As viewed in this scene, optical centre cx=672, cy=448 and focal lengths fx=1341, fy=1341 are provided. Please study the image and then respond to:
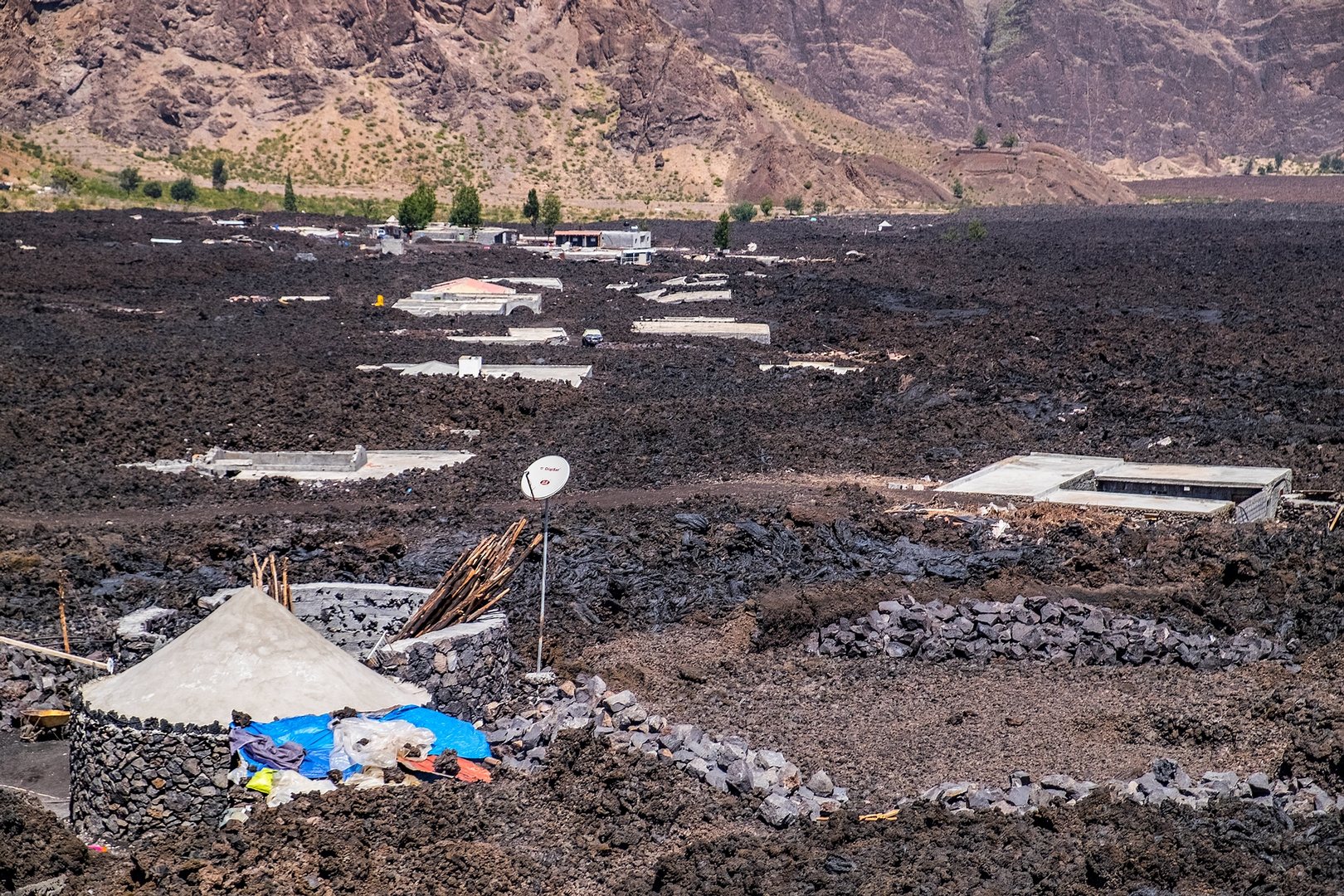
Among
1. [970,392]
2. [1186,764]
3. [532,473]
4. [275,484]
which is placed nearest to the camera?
[1186,764]

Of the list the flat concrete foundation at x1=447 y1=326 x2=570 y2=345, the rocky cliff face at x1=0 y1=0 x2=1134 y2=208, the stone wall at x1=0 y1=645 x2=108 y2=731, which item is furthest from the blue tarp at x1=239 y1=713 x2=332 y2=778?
the rocky cliff face at x1=0 y1=0 x2=1134 y2=208

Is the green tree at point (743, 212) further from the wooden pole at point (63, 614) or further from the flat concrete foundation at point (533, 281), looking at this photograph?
the wooden pole at point (63, 614)

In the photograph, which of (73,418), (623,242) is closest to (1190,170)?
(623,242)

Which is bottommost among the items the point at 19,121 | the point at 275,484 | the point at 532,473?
the point at 275,484

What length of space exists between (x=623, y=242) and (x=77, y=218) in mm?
28986

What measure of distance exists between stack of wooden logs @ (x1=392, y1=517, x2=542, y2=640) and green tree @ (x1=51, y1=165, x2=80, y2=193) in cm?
8461

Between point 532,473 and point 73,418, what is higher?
point 532,473

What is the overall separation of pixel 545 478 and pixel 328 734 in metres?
3.62

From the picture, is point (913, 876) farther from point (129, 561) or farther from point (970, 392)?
point (970, 392)

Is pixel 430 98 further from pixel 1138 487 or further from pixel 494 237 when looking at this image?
pixel 1138 487

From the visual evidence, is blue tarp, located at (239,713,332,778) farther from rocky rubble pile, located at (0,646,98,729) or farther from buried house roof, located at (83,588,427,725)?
rocky rubble pile, located at (0,646,98,729)

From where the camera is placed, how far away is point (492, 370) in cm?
3178

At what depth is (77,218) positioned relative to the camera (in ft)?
233

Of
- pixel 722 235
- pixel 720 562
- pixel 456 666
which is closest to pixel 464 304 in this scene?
pixel 722 235
